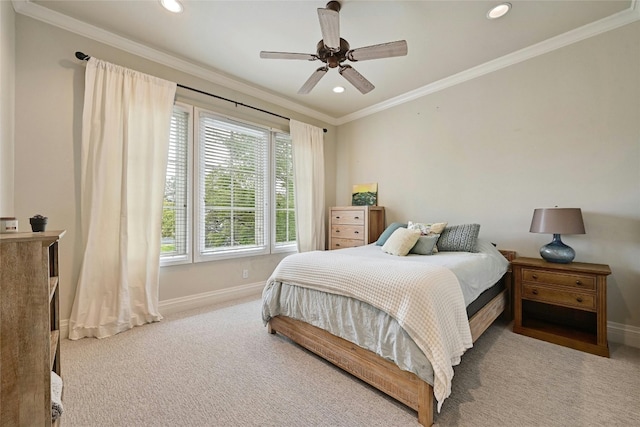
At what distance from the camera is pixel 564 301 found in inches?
86.2

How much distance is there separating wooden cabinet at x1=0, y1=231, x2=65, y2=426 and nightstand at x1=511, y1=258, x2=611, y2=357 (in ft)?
10.5

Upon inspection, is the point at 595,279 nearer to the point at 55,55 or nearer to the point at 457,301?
the point at 457,301

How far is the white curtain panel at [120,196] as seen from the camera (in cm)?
232

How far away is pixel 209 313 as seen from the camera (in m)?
2.88

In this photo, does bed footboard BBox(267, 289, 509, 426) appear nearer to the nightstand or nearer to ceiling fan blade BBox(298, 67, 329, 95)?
the nightstand

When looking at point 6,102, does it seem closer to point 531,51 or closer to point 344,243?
point 344,243

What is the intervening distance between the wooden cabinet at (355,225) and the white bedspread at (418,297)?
5.83 ft

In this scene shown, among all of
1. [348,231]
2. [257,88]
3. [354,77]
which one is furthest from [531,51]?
[257,88]

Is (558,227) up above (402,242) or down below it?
above

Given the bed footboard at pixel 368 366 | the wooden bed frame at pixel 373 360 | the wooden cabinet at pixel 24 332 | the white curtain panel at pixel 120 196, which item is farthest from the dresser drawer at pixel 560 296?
the white curtain panel at pixel 120 196

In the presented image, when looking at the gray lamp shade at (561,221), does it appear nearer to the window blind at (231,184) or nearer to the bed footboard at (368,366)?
the bed footboard at (368,366)

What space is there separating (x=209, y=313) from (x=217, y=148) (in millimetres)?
1956

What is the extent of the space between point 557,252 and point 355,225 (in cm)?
221

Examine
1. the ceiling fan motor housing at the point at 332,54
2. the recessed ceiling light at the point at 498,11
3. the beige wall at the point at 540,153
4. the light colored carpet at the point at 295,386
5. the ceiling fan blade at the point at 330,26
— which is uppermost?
the recessed ceiling light at the point at 498,11
